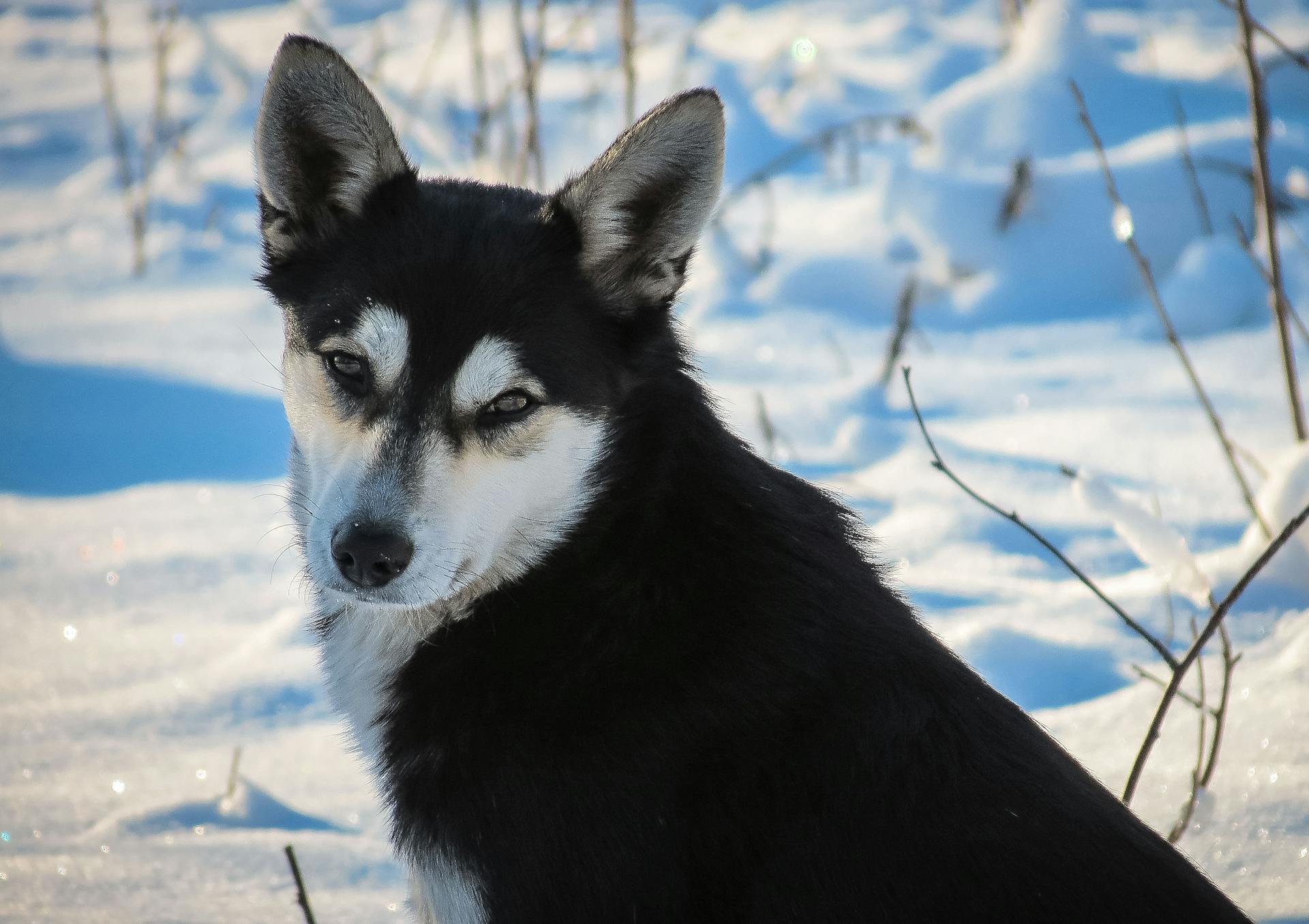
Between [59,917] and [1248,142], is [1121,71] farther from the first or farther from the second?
[59,917]

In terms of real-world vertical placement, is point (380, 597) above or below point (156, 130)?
above

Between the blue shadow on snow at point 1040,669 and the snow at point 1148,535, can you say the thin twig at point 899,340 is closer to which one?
the blue shadow on snow at point 1040,669

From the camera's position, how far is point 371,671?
2.28m

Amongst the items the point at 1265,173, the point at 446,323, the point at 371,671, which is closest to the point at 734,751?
the point at 371,671

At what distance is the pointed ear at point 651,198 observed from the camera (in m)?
2.14

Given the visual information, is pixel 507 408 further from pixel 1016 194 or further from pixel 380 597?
pixel 1016 194

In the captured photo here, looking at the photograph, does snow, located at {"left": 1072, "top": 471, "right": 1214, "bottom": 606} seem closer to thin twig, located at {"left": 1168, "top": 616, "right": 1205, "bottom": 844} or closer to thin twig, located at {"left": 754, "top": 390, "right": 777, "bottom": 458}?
thin twig, located at {"left": 1168, "top": 616, "right": 1205, "bottom": 844}

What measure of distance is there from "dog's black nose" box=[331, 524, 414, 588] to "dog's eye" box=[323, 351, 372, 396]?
0.32 m

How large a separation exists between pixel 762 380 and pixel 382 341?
3.38 metres

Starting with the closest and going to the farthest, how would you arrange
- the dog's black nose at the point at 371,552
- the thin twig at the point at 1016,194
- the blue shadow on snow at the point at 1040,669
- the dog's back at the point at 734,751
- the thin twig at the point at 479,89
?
the dog's back at the point at 734,751
the dog's black nose at the point at 371,552
the blue shadow on snow at the point at 1040,669
the thin twig at the point at 479,89
the thin twig at the point at 1016,194

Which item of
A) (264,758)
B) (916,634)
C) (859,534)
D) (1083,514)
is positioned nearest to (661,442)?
(859,534)

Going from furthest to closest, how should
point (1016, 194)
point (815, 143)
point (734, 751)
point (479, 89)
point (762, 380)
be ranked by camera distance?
point (815, 143) → point (1016, 194) → point (479, 89) → point (762, 380) → point (734, 751)

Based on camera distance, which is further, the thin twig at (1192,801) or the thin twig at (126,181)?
the thin twig at (126,181)

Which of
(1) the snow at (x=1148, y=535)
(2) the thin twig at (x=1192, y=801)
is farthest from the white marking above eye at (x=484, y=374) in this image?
(2) the thin twig at (x=1192, y=801)
